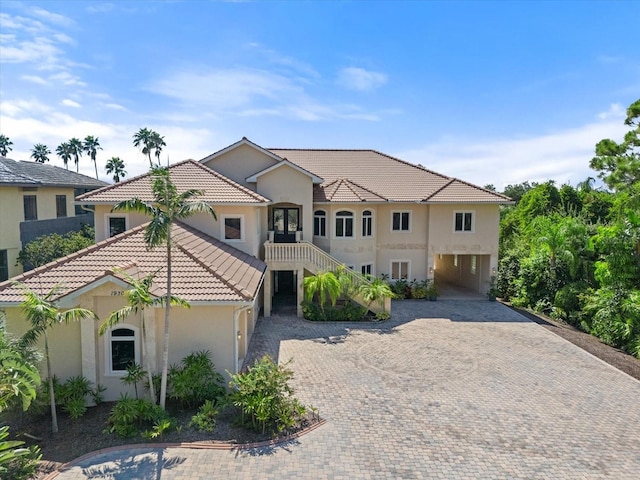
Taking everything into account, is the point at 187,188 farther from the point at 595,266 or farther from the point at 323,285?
the point at 595,266

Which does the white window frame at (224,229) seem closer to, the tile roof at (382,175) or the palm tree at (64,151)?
the tile roof at (382,175)

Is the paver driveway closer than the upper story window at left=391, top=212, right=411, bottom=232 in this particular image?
Yes

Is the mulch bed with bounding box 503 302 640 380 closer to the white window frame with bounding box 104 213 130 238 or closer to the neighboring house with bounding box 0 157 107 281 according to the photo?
the white window frame with bounding box 104 213 130 238

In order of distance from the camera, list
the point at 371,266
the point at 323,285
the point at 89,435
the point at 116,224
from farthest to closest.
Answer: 1. the point at 371,266
2. the point at 323,285
3. the point at 116,224
4. the point at 89,435

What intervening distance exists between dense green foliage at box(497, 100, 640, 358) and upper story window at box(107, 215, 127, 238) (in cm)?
2357

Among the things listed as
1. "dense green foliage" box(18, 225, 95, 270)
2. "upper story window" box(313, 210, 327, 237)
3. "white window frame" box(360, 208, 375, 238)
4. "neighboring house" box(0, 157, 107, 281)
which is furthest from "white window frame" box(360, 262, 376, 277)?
"neighboring house" box(0, 157, 107, 281)

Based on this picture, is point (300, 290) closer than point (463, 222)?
Yes

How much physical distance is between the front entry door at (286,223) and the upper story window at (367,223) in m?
4.26

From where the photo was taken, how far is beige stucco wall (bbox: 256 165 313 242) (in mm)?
23516

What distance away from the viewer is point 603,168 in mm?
20594

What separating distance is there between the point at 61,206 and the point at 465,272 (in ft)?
105

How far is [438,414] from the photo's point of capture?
38.4 feet

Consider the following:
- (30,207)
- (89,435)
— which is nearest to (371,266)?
(89,435)

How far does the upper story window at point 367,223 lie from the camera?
85.4 ft
